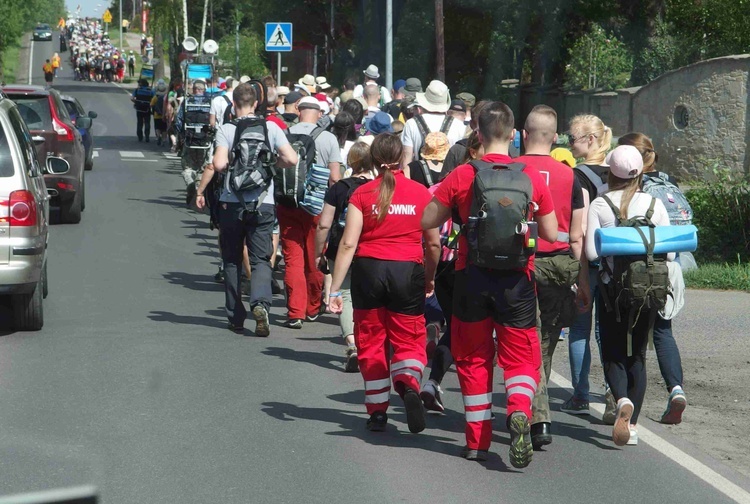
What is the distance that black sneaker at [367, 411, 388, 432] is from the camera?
731cm

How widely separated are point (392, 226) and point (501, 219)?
1189mm

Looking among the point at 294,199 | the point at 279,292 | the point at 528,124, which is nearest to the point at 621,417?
the point at 528,124

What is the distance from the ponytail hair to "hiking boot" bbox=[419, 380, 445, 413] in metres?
1.08

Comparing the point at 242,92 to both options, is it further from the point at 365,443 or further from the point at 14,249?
the point at 365,443

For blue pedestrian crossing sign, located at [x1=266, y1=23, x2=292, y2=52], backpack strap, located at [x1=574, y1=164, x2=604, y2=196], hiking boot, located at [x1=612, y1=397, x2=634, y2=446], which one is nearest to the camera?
hiking boot, located at [x1=612, y1=397, x2=634, y2=446]

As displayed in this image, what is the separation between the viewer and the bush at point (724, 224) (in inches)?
598

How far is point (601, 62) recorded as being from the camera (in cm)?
3534

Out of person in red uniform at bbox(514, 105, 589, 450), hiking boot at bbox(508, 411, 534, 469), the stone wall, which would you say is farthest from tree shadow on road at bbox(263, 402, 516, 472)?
the stone wall

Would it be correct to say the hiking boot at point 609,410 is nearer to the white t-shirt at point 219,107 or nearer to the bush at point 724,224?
the bush at point 724,224

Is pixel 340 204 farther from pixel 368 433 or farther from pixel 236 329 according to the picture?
pixel 236 329

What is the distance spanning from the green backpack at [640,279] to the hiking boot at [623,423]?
441 mm

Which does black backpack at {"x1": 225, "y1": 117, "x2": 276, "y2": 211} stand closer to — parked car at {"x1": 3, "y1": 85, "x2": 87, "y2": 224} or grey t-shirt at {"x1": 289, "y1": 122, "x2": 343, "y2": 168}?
grey t-shirt at {"x1": 289, "y1": 122, "x2": 343, "y2": 168}

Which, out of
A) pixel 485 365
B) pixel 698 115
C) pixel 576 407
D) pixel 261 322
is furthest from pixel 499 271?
pixel 698 115

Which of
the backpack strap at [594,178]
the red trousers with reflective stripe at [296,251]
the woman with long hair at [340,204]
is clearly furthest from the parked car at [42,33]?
the backpack strap at [594,178]
